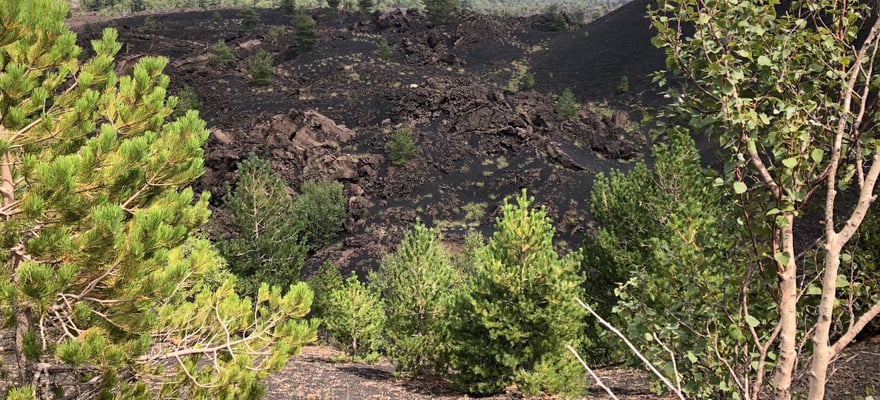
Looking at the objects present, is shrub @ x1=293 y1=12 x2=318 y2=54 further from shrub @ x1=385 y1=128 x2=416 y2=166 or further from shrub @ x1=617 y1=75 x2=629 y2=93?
shrub @ x1=617 y1=75 x2=629 y2=93

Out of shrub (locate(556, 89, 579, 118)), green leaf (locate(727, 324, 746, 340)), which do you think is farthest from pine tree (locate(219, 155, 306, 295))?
shrub (locate(556, 89, 579, 118))

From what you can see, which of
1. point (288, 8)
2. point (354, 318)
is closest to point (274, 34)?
point (288, 8)

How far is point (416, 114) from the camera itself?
55438 millimetres

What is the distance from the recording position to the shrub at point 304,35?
7175cm

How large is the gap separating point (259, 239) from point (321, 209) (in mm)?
17330

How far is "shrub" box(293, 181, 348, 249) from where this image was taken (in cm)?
4125

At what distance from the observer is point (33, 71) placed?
477 cm

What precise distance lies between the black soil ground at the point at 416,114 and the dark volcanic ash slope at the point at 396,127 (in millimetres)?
168

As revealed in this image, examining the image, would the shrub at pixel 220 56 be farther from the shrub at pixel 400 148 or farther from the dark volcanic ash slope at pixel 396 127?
the shrub at pixel 400 148

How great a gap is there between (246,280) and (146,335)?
19.8 metres

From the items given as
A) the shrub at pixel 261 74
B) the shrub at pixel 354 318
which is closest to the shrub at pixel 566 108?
the shrub at pixel 261 74

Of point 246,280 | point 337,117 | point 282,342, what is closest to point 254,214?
point 246,280

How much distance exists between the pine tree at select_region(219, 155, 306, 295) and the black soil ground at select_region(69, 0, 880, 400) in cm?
711

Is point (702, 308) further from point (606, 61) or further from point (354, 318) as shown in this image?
point (606, 61)
